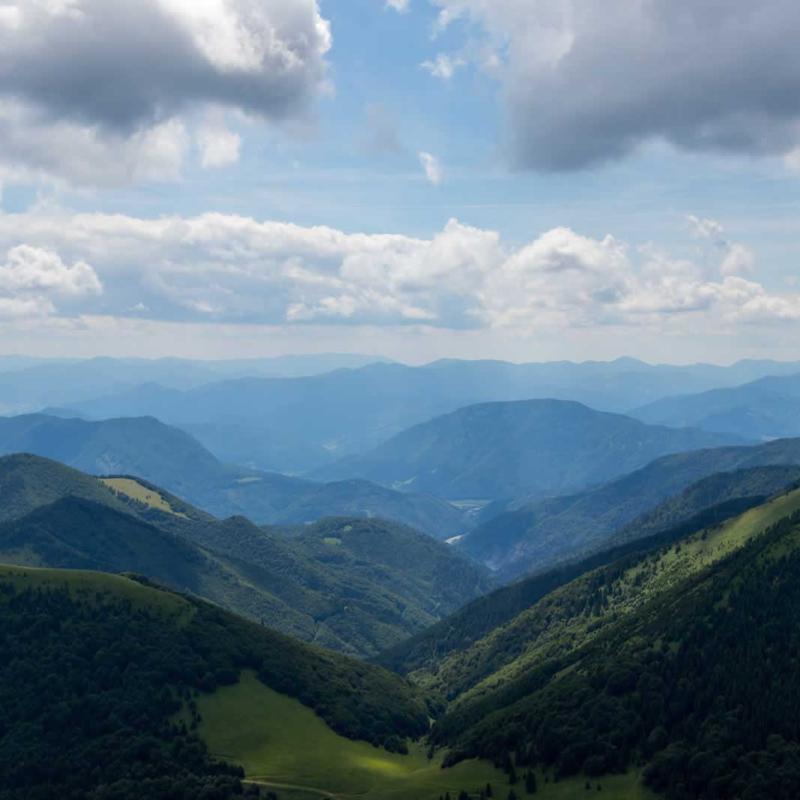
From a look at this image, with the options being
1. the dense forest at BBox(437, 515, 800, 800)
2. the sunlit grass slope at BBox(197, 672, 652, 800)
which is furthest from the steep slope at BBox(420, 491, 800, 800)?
the sunlit grass slope at BBox(197, 672, 652, 800)

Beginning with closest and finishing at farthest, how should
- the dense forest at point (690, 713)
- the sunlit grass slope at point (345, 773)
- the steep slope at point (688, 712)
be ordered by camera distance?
the dense forest at point (690, 713), the steep slope at point (688, 712), the sunlit grass slope at point (345, 773)

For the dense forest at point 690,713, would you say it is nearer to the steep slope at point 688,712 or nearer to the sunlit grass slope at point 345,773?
the steep slope at point 688,712

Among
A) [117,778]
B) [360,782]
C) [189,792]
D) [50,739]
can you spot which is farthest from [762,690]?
[50,739]

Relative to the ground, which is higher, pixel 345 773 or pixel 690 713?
pixel 690 713

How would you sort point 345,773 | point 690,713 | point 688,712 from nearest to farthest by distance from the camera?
point 690,713 → point 688,712 → point 345,773

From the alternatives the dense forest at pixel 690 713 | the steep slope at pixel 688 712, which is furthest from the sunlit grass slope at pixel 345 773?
the steep slope at pixel 688 712

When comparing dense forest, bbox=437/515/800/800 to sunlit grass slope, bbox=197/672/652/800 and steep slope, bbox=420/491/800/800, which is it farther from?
sunlit grass slope, bbox=197/672/652/800

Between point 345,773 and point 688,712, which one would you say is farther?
point 345,773

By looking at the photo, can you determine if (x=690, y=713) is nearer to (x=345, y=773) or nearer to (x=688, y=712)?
(x=688, y=712)

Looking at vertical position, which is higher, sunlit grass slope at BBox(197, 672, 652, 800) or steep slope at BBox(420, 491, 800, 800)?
steep slope at BBox(420, 491, 800, 800)

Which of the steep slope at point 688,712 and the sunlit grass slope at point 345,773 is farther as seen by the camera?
the sunlit grass slope at point 345,773

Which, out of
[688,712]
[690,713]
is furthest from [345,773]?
[690,713]
